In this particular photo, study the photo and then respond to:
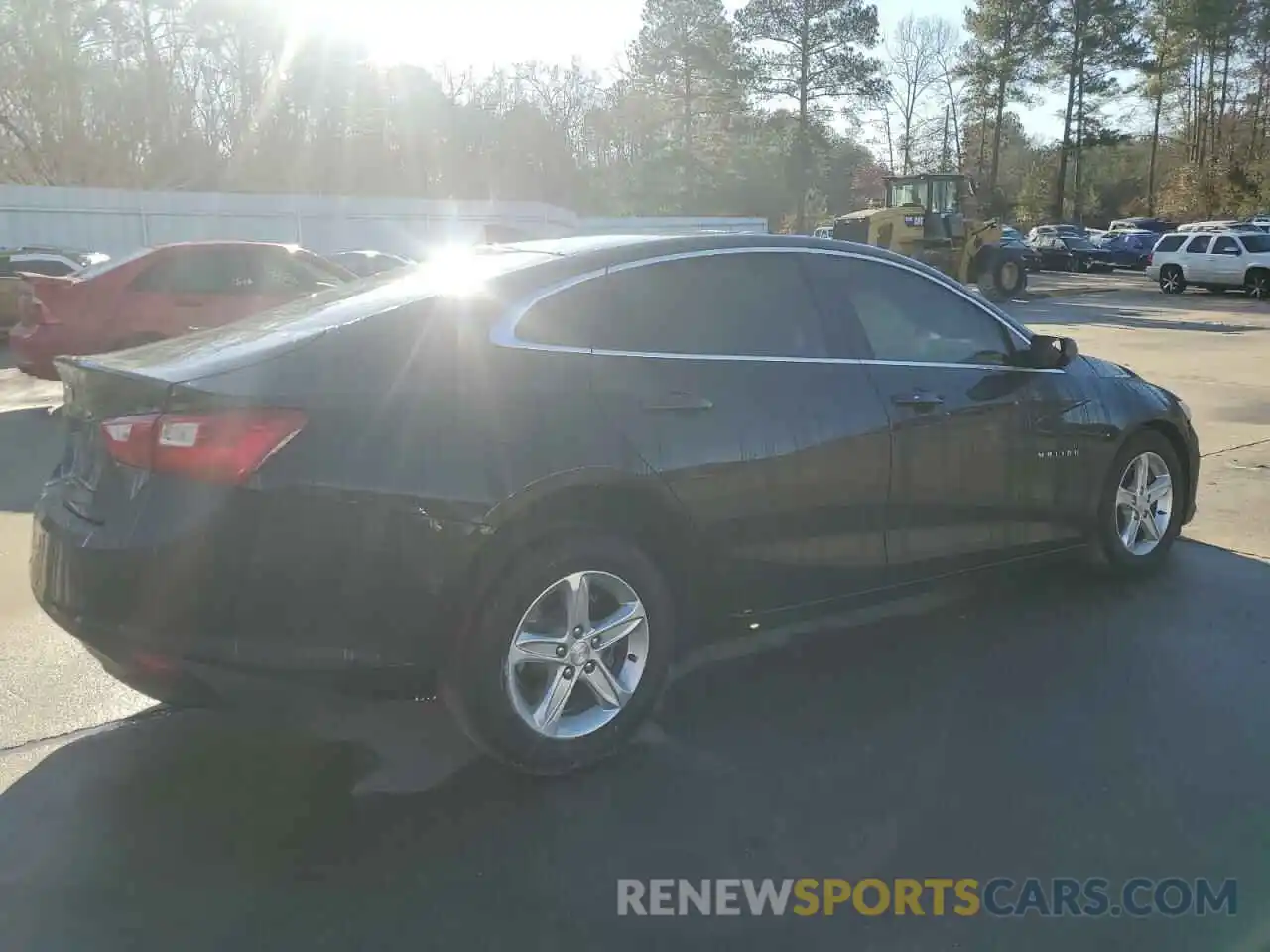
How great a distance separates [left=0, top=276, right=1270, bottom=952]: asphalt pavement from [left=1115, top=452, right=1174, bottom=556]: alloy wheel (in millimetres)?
596

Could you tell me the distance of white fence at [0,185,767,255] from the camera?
26156mm

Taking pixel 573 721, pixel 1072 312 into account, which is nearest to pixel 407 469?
pixel 573 721

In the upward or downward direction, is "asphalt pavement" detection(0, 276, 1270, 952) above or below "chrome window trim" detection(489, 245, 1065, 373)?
below

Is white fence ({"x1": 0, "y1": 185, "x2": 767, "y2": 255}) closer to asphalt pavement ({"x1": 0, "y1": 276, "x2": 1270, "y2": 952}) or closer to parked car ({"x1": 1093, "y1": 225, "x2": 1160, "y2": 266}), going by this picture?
parked car ({"x1": 1093, "y1": 225, "x2": 1160, "y2": 266})

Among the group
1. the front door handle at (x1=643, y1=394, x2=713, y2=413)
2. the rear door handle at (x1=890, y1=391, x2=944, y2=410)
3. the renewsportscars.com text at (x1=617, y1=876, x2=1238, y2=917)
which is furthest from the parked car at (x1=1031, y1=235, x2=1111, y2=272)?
the renewsportscars.com text at (x1=617, y1=876, x2=1238, y2=917)

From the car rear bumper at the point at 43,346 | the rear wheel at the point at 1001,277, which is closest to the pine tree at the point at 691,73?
the rear wheel at the point at 1001,277

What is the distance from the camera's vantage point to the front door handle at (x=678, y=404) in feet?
11.9

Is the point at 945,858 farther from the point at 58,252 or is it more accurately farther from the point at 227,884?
the point at 58,252

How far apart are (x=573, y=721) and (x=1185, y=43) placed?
62.4 meters

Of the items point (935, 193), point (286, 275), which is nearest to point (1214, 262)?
point (935, 193)

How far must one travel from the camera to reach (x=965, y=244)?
2645 centimetres

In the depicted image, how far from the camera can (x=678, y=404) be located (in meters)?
3.68

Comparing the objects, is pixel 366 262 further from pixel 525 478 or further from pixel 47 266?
pixel 525 478

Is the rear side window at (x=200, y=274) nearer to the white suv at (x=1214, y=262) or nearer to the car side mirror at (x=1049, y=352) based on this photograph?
the car side mirror at (x=1049, y=352)
